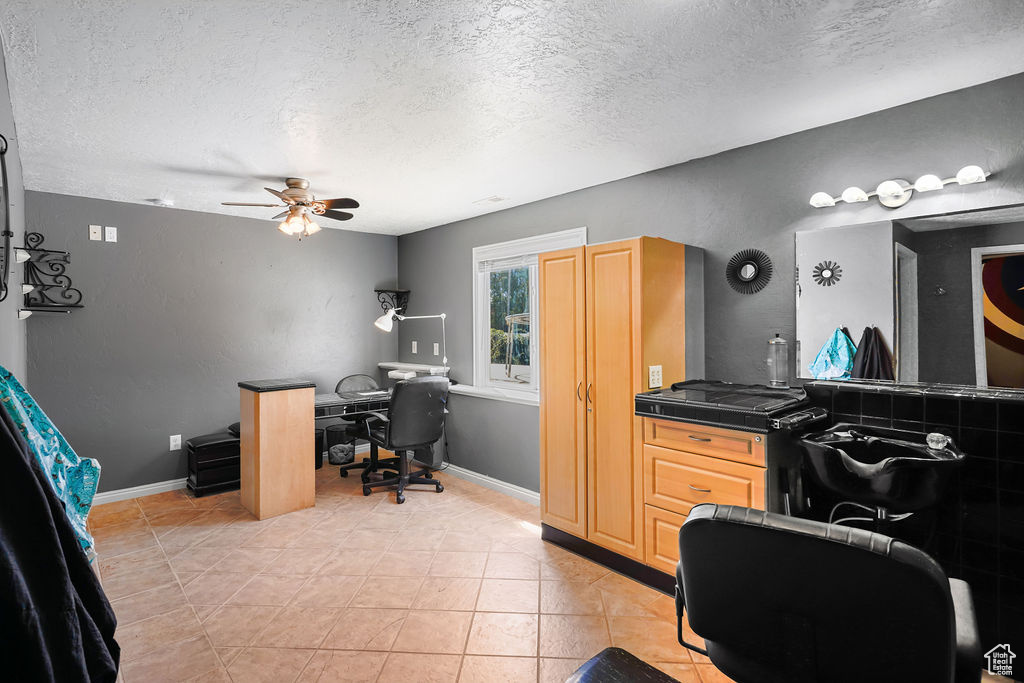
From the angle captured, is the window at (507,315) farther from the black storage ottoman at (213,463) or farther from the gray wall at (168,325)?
the black storage ottoman at (213,463)

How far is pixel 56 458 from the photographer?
4.18ft

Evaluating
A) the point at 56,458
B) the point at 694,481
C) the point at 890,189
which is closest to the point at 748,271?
the point at 890,189

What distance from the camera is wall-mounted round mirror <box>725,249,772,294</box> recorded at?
109 inches

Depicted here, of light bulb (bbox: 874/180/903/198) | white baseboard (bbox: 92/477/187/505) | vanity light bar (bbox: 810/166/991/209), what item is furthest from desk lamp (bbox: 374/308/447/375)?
light bulb (bbox: 874/180/903/198)

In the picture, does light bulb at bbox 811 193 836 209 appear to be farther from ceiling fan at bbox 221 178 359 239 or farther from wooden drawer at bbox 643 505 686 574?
ceiling fan at bbox 221 178 359 239

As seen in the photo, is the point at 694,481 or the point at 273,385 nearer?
the point at 694,481

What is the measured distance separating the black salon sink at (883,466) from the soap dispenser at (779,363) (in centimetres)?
40

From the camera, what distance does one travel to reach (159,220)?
423 cm

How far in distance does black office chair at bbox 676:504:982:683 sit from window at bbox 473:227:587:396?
3.09m

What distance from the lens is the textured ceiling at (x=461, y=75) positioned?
1.68m

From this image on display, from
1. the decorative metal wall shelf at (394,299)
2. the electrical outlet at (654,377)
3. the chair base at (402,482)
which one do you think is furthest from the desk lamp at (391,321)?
the electrical outlet at (654,377)

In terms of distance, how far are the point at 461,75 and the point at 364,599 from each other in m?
2.55

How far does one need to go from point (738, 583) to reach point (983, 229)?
2.08m

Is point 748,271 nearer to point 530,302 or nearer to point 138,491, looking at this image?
point 530,302
